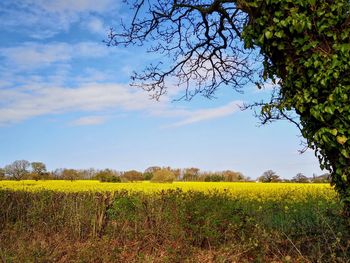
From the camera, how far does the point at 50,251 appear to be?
8.34 metres

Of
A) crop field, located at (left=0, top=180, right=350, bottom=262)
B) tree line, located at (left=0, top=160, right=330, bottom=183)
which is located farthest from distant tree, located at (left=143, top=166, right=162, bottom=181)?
crop field, located at (left=0, top=180, right=350, bottom=262)

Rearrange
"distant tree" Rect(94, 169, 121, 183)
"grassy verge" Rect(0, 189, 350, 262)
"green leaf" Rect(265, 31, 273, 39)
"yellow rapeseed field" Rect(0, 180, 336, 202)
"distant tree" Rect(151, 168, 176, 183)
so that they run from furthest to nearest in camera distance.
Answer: "distant tree" Rect(94, 169, 121, 183)
"distant tree" Rect(151, 168, 176, 183)
"yellow rapeseed field" Rect(0, 180, 336, 202)
"grassy verge" Rect(0, 189, 350, 262)
"green leaf" Rect(265, 31, 273, 39)

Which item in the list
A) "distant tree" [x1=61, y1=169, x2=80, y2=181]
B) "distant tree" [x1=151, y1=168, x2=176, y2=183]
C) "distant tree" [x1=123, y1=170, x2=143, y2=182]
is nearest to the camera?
"distant tree" [x1=151, y1=168, x2=176, y2=183]

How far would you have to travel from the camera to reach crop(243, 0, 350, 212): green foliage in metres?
5.59

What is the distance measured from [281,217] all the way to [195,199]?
2.50 meters

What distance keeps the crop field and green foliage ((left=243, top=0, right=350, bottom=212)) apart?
1.28 metres

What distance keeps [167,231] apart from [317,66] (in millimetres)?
4599

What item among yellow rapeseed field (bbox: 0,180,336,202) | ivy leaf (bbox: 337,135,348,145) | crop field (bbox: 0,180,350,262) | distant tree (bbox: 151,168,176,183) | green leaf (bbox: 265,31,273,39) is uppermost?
green leaf (bbox: 265,31,273,39)

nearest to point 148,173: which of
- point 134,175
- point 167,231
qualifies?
point 134,175

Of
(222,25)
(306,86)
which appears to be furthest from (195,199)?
(222,25)

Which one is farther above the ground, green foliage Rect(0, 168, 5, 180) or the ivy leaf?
green foliage Rect(0, 168, 5, 180)

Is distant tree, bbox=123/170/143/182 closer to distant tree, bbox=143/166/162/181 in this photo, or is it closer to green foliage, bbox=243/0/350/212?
distant tree, bbox=143/166/162/181

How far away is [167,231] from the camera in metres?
8.58

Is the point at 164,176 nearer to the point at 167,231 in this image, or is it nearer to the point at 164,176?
the point at 164,176
